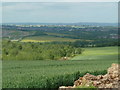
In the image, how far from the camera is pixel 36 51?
34438 mm

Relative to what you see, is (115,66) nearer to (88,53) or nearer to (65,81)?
(65,81)

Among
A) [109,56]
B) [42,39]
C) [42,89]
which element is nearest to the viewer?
[42,89]

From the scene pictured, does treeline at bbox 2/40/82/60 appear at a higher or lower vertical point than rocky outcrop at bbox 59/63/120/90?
lower

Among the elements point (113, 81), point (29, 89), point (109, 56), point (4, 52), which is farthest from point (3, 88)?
point (4, 52)

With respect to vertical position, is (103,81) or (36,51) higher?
(103,81)

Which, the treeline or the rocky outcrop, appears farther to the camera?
the treeline

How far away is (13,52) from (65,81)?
869 inches

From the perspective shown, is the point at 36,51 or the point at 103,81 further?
the point at 36,51

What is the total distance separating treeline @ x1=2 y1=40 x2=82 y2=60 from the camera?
109 ft

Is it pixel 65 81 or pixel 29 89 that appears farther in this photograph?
pixel 65 81

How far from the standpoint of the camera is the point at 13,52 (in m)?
34.2

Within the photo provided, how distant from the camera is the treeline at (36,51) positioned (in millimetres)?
33312

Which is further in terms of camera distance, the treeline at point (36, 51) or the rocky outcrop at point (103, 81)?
the treeline at point (36, 51)

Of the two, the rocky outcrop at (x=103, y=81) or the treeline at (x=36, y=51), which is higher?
the rocky outcrop at (x=103, y=81)
